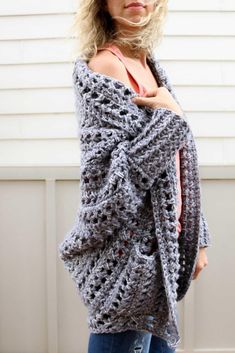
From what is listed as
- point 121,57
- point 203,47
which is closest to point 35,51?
point 203,47

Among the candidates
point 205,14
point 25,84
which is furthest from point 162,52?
point 25,84

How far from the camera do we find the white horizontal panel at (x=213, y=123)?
1.73 meters

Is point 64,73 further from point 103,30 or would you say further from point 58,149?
point 103,30

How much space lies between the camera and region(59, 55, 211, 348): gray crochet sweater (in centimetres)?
86

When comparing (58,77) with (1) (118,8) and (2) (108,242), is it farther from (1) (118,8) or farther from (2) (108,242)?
(2) (108,242)

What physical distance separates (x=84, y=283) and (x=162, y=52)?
103cm

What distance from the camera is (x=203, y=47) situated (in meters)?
1.71

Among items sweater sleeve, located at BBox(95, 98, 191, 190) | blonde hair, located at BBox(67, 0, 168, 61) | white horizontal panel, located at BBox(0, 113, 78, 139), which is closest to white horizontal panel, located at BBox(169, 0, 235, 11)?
white horizontal panel, located at BBox(0, 113, 78, 139)

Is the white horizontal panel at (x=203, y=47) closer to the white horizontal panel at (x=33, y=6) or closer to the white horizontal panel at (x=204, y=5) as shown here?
the white horizontal panel at (x=204, y=5)

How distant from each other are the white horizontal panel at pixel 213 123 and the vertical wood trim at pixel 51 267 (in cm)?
55

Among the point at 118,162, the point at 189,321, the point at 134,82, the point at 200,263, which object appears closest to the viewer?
the point at 118,162

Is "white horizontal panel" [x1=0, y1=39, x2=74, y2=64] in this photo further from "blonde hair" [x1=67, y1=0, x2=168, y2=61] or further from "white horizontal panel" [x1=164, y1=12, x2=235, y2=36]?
"blonde hair" [x1=67, y1=0, x2=168, y2=61]

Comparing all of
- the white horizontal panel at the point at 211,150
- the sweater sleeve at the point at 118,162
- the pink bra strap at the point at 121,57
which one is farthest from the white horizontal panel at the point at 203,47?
the sweater sleeve at the point at 118,162

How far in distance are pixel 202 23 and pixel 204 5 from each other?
0.06 m
